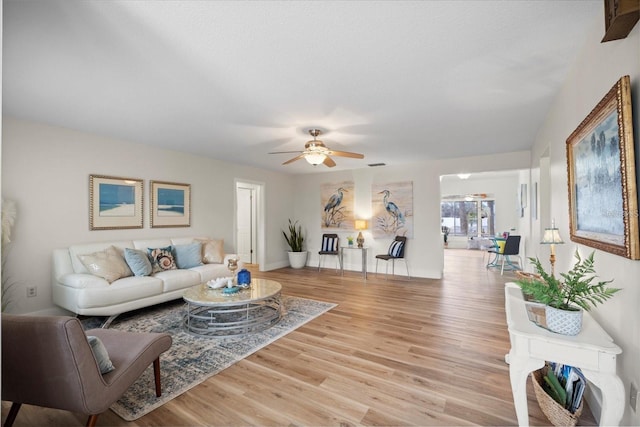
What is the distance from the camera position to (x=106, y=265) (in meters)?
3.51

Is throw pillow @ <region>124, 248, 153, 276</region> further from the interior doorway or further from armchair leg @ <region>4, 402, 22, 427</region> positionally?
the interior doorway

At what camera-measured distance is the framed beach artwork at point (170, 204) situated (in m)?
4.63

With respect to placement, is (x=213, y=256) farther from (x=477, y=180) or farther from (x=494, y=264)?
(x=477, y=180)

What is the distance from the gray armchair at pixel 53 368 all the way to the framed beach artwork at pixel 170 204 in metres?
3.30

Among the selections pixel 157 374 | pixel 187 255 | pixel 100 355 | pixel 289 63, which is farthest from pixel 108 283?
pixel 289 63

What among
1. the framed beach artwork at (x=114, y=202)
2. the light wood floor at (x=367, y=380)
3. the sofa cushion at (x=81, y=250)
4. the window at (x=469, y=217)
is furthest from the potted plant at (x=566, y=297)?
the window at (x=469, y=217)

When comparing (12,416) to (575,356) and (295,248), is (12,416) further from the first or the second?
(295,248)

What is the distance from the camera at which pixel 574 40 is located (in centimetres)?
194

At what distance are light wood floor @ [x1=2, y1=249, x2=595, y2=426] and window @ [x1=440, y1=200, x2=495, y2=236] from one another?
25.8ft

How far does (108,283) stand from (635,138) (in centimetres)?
454

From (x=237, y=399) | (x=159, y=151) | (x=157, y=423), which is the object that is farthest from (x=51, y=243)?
(x=237, y=399)

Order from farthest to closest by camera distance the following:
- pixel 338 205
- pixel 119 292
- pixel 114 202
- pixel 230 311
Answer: pixel 338 205 → pixel 114 202 → pixel 119 292 → pixel 230 311

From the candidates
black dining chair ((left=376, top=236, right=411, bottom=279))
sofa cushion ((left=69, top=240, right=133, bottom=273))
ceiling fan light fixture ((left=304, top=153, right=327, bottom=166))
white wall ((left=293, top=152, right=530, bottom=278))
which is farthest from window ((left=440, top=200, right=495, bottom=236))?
sofa cushion ((left=69, top=240, right=133, bottom=273))

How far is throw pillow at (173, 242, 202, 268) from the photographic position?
4.43 meters
